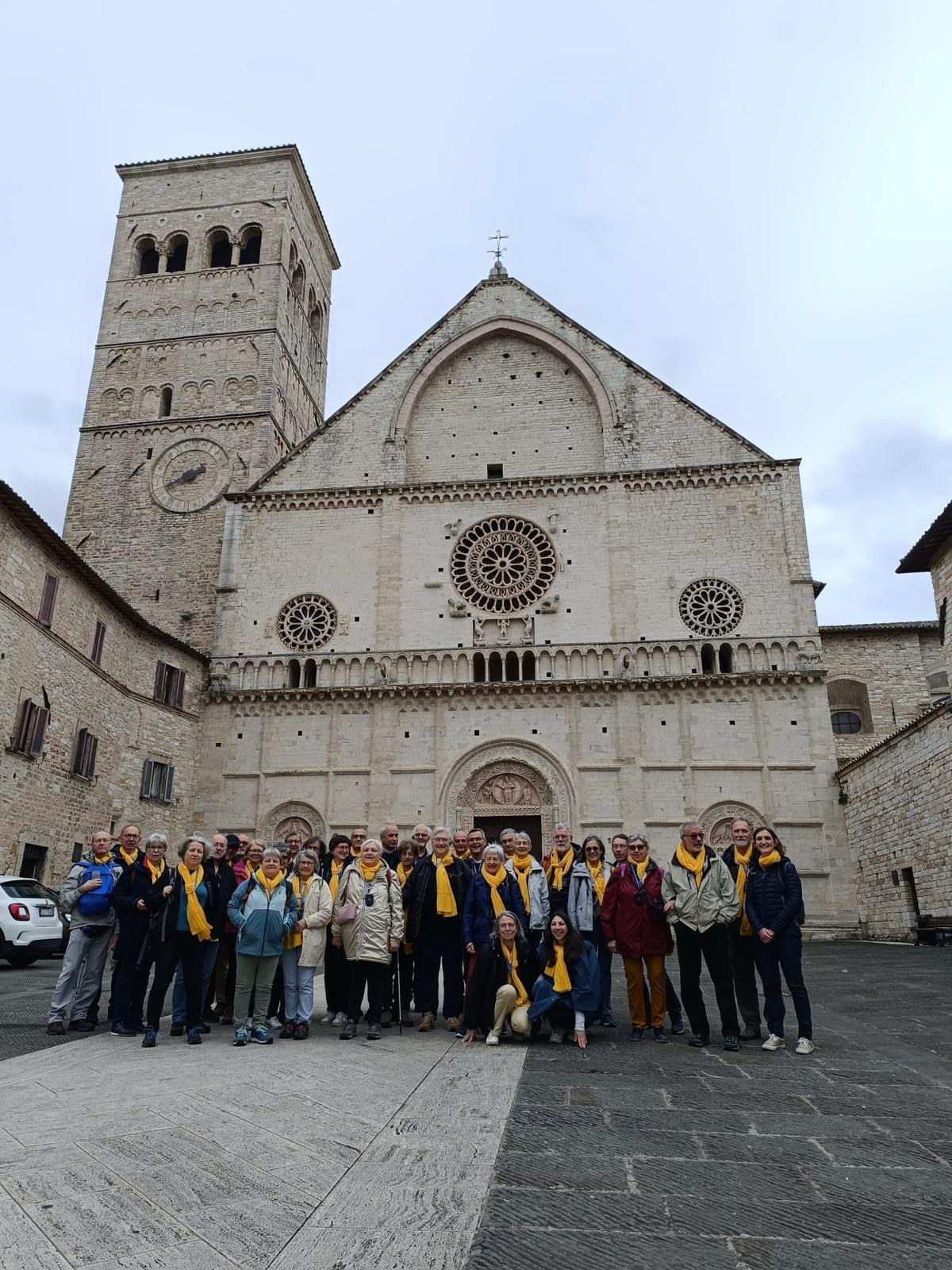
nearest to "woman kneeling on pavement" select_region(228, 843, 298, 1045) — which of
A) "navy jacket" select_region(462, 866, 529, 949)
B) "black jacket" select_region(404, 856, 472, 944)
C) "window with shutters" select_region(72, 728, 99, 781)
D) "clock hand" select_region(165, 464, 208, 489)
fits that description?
"black jacket" select_region(404, 856, 472, 944)

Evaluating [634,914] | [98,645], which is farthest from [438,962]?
[98,645]

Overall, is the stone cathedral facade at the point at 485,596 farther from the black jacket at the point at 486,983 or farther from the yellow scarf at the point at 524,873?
the black jacket at the point at 486,983

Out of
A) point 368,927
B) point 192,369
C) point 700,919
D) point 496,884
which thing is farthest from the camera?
point 192,369

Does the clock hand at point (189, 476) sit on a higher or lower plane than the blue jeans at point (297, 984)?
higher

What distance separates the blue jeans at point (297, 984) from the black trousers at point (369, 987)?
0.39 metres

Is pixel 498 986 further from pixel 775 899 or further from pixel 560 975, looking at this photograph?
pixel 775 899

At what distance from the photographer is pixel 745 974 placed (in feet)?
25.5

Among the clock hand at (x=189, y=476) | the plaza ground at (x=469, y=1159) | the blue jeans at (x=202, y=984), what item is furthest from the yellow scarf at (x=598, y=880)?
the clock hand at (x=189, y=476)

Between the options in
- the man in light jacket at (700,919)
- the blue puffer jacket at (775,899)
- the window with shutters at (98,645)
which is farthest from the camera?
the window with shutters at (98,645)

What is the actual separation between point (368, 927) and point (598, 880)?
2.45m

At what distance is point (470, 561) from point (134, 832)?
58.6 feet

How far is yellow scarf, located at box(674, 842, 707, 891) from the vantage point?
7699 millimetres

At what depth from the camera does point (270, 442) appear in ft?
99.1

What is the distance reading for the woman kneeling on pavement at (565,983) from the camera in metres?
7.42
